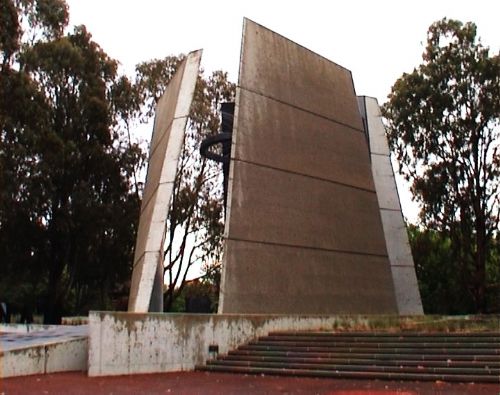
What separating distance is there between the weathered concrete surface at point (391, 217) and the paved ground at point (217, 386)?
9454 millimetres

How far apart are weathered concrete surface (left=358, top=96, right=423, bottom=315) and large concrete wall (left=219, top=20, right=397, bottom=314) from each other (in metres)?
2.01

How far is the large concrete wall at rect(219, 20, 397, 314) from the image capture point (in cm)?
1327

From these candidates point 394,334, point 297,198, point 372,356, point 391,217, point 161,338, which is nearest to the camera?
point 372,356

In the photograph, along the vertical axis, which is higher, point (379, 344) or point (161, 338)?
point (161, 338)

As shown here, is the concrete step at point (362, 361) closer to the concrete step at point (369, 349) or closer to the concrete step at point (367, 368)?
the concrete step at point (367, 368)

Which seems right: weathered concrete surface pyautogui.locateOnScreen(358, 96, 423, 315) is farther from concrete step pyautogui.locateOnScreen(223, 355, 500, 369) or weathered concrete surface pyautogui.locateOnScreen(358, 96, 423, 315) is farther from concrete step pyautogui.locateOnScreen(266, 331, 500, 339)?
concrete step pyautogui.locateOnScreen(223, 355, 500, 369)

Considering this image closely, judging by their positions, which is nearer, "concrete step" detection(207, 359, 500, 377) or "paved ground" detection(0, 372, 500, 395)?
"paved ground" detection(0, 372, 500, 395)

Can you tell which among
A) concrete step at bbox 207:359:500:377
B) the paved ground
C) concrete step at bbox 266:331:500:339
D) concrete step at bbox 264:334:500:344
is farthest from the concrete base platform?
concrete step at bbox 266:331:500:339

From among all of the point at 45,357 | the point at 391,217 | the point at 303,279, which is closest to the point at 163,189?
the point at 303,279

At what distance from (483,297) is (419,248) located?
11.1 ft

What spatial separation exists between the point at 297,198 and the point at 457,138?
461 inches

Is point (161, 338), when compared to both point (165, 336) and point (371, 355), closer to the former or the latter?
point (165, 336)

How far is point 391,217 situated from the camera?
18906mm

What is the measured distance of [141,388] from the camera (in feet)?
27.8
